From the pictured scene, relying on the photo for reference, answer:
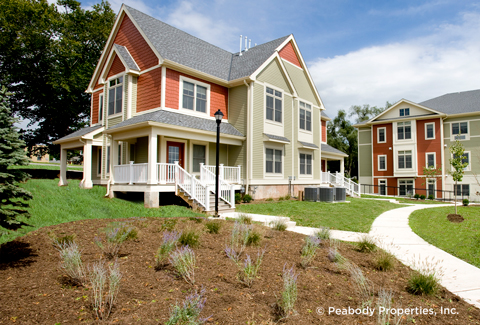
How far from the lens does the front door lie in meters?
15.3

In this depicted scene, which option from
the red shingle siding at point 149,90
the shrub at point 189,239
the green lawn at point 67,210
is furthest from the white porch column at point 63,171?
the shrub at point 189,239

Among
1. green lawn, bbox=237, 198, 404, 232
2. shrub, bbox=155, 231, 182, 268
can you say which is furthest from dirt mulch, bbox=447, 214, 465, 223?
shrub, bbox=155, 231, 182, 268

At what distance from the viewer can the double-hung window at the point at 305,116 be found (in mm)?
21391

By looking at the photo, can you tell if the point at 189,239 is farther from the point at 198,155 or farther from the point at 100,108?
the point at 100,108

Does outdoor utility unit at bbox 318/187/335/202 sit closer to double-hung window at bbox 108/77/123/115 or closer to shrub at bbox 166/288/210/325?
double-hung window at bbox 108/77/123/115

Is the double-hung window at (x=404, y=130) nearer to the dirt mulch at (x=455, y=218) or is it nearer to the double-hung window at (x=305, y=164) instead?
the double-hung window at (x=305, y=164)

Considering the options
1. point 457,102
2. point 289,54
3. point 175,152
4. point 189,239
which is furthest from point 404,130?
point 189,239

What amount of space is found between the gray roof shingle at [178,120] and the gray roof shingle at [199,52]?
2.76 metres

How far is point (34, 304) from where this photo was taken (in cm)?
382

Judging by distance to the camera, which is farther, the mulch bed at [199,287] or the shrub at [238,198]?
the shrub at [238,198]

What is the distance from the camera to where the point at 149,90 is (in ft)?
50.2

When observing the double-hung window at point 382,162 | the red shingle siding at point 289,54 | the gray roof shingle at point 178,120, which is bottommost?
the double-hung window at point 382,162

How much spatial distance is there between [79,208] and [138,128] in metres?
4.62

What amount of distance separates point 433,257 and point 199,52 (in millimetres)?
16300
